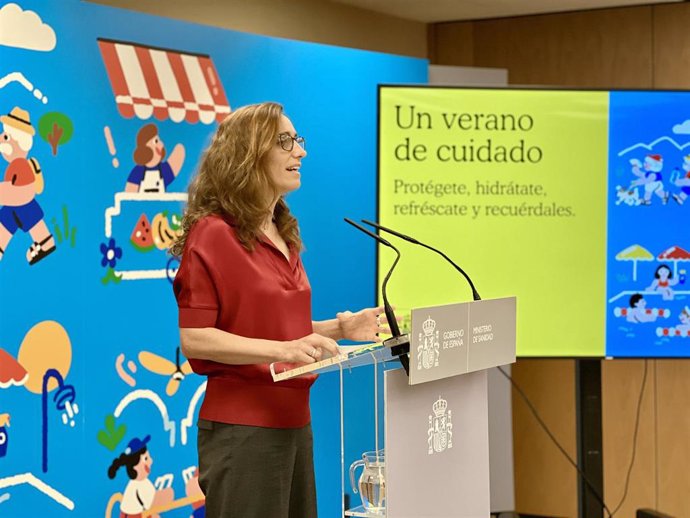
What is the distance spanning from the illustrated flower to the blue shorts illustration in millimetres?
298

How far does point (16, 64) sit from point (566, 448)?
12.2 feet

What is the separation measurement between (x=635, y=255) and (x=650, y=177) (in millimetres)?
306

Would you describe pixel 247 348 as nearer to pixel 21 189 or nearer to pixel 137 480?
pixel 21 189

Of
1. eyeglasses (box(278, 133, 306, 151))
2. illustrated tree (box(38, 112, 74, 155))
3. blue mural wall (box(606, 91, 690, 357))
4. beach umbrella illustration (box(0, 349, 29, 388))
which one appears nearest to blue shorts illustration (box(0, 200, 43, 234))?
illustrated tree (box(38, 112, 74, 155))

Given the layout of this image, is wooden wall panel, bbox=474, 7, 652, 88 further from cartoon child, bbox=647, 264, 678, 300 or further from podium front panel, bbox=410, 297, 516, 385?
podium front panel, bbox=410, 297, 516, 385

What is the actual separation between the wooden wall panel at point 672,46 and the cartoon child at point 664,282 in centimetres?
171

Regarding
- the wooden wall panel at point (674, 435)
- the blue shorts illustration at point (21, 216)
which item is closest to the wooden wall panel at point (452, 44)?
the wooden wall panel at point (674, 435)

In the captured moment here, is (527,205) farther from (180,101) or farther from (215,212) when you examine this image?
(215,212)

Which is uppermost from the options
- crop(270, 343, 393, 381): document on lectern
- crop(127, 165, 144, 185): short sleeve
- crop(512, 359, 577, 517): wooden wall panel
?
crop(127, 165, 144, 185): short sleeve

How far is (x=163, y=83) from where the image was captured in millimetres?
3713

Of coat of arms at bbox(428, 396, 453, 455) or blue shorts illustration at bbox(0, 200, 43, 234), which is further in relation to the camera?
blue shorts illustration at bbox(0, 200, 43, 234)

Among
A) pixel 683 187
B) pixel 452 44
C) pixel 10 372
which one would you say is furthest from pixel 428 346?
pixel 452 44

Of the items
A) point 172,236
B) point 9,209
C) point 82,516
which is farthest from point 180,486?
point 9,209

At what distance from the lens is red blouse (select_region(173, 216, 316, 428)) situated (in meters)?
2.34
